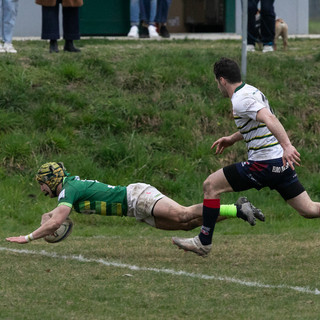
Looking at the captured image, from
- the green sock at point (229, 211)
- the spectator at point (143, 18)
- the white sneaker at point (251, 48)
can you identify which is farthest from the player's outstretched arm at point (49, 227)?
the spectator at point (143, 18)

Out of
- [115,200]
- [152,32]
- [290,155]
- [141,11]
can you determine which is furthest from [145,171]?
[141,11]

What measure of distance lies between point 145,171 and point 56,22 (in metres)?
3.39

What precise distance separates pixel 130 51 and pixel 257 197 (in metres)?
4.51

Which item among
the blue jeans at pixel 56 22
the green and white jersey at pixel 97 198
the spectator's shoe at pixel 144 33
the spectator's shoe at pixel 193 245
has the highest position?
the blue jeans at pixel 56 22

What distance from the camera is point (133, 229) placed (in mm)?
11164

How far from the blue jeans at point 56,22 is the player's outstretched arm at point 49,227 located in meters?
6.75

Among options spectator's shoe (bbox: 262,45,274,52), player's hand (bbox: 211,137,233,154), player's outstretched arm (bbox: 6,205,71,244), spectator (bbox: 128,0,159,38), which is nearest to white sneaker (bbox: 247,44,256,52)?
spectator's shoe (bbox: 262,45,274,52)

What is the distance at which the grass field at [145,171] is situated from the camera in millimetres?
6992

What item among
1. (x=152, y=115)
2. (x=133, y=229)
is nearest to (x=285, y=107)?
(x=152, y=115)

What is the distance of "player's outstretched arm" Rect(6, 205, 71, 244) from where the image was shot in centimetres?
838

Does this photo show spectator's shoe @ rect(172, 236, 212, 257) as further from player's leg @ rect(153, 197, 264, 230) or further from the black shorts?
the black shorts

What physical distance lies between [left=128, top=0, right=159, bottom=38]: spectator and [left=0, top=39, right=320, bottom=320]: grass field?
115 centimetres

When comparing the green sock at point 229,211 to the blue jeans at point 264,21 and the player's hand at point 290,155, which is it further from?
the blue jeans at point 264,21

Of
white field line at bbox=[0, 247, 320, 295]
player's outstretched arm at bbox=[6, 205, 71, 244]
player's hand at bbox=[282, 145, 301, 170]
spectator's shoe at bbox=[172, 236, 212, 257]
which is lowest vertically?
white field line at bbox=[0, 247, 320, 295]
